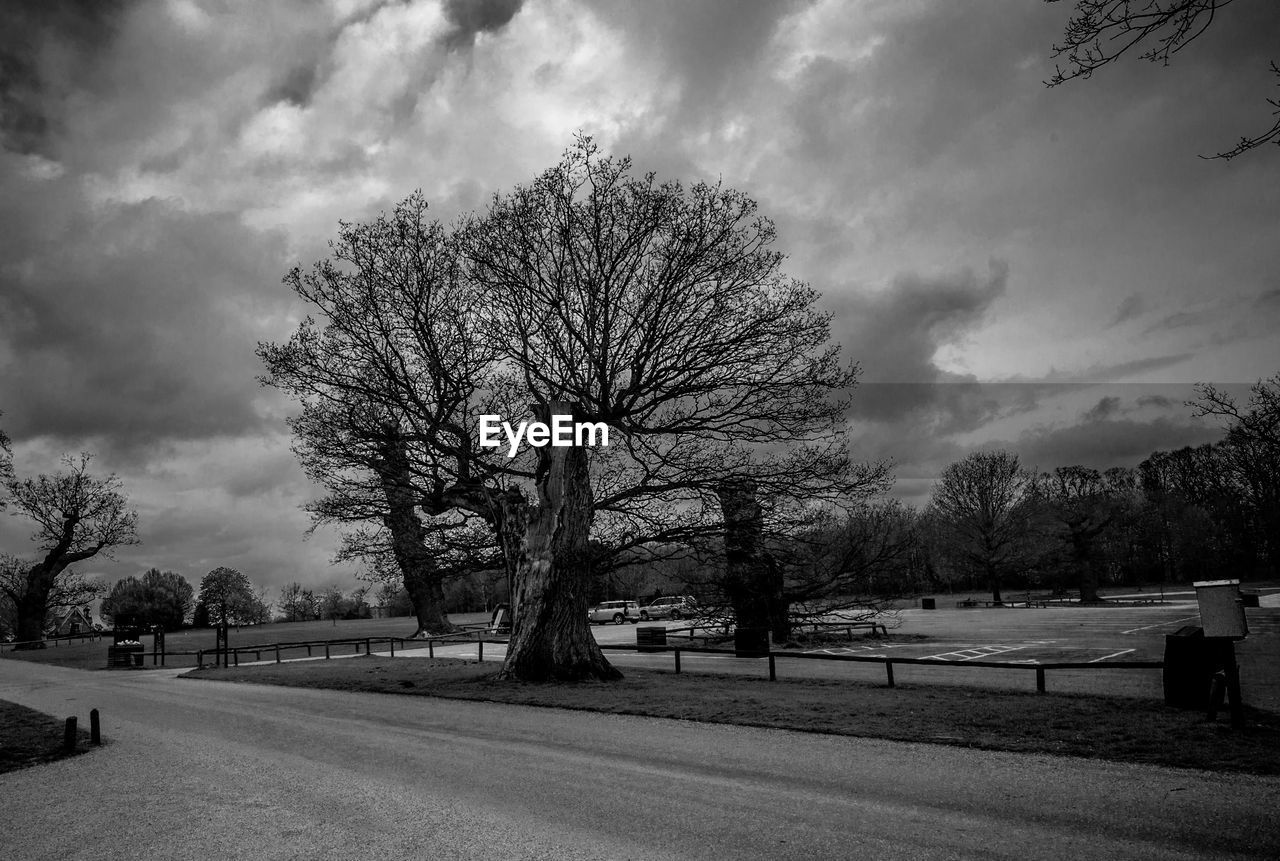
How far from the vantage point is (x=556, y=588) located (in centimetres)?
1836

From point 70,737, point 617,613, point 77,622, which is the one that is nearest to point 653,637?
point 70,737

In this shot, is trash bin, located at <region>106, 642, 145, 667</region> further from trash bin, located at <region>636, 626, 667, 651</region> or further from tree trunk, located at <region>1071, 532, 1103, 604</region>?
tree trunk, located at <region>1071, 532, 1103, 604</region>

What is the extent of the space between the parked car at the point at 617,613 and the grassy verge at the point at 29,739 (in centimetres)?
4880

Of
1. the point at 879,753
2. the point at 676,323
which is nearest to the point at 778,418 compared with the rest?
the point at 676,323

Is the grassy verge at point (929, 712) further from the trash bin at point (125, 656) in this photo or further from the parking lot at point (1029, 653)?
the trash bin at point (125, 656)

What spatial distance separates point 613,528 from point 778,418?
201 inches

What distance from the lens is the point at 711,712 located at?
41.3ft

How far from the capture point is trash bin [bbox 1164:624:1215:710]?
10.9 metres

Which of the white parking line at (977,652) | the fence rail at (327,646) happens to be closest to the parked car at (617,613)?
the fence rail at (327,646)

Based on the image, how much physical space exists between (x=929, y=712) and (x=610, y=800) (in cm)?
623

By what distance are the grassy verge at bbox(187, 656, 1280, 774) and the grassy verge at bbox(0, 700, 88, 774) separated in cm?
628

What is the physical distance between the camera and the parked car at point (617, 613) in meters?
64.3

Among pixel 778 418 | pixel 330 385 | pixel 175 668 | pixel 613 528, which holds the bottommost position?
pixel 175 668

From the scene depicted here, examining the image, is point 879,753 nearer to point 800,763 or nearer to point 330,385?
point 800,763
